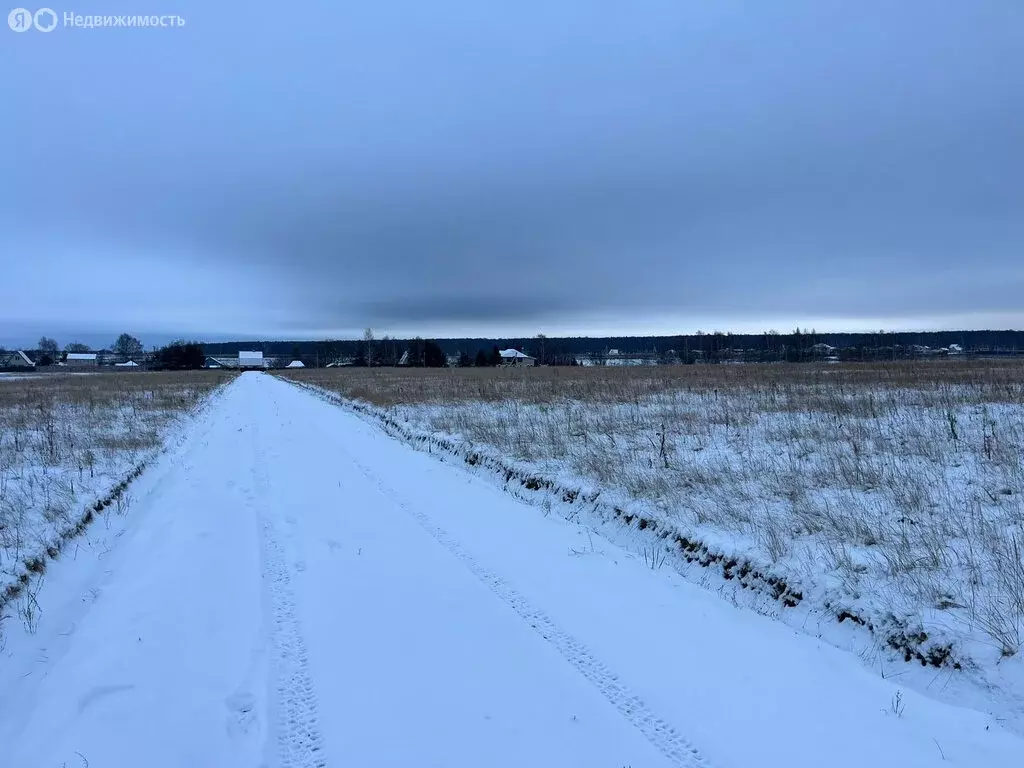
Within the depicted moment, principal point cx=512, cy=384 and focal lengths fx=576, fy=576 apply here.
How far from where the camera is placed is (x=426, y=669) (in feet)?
13.5

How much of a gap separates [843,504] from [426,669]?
606 centimetres

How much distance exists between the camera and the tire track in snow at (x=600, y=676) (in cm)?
332

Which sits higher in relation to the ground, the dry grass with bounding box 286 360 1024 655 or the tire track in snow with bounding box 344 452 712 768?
the dry grass with bounding box 286 360 1024 655

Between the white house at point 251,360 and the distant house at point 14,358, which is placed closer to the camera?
the distant house at point 14,358

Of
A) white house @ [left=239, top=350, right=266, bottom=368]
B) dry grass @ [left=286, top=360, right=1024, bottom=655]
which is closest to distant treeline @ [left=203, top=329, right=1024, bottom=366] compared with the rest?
white house @ [left=239, top=350, right=266, bottom=368]

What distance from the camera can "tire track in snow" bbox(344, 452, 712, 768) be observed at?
10.9 feet

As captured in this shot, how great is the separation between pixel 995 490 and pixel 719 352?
131m

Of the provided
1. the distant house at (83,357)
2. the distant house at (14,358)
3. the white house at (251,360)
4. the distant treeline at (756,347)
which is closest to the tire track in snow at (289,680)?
the distant treeline at (756,347)

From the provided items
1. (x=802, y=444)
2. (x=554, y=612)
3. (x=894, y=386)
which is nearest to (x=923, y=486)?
(x=802, y=444)

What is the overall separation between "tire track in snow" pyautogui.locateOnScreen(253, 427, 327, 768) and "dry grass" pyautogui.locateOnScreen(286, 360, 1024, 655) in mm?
4300

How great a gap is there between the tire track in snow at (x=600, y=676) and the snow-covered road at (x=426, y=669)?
0.01 metres

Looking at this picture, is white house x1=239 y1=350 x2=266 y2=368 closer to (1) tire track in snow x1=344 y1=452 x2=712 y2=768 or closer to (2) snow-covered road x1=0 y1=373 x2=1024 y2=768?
(2) snow-covered road x1=0 y1=373 x2=1024 y2=768

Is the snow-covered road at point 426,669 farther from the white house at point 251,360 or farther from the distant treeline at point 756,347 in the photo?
the white house at point 251,360

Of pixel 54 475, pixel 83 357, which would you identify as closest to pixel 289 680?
pixel 54 475
